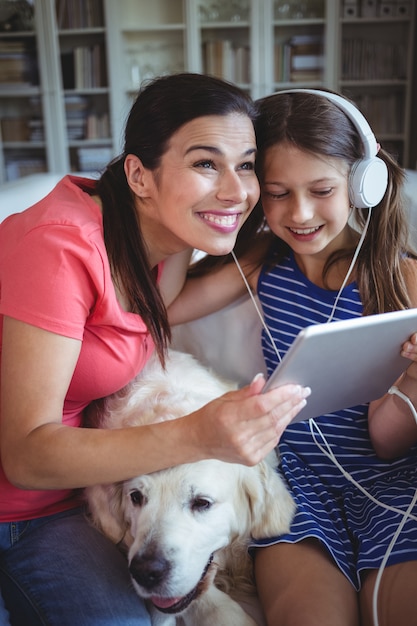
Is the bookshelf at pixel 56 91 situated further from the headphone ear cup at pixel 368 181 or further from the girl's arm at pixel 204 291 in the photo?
the headphone ear cup at pixel 368 181

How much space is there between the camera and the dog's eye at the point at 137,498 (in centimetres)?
100

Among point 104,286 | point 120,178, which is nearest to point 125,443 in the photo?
point 104,286

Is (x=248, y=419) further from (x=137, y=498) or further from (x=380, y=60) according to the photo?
(x=380, y=60)

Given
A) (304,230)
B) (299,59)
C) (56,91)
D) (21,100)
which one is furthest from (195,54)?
(304,230)

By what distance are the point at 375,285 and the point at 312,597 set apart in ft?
1.99

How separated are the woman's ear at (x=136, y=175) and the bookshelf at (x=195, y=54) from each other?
3.54 m

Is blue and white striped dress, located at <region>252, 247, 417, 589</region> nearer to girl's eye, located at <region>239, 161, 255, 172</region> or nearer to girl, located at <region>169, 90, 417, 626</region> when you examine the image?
girl, located at <region>169, 90, 417, 626</region>

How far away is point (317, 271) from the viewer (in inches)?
52.7

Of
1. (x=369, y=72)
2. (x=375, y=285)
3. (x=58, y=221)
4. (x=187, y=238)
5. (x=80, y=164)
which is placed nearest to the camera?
(x=58, y=221)

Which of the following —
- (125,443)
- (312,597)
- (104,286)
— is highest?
(104,286)

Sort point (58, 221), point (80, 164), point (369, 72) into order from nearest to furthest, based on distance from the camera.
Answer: point (58, 221)
point (369, 72)
point (80, 164)

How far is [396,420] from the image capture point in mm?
1155

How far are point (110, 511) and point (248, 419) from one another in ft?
1.42

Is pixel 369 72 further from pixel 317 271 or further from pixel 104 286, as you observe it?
pixel 104 286
